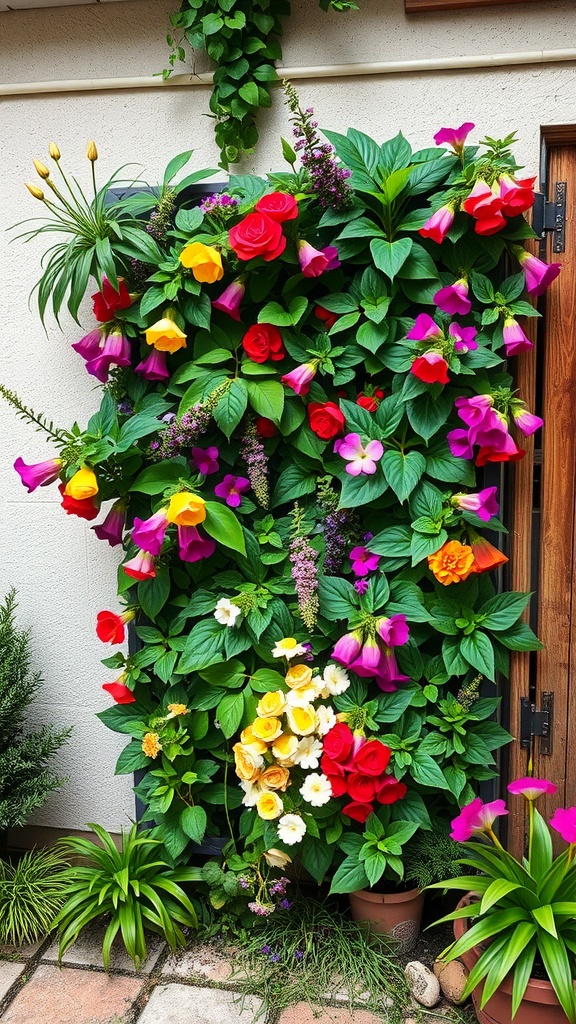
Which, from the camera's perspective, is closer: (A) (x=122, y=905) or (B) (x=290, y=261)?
(B) (x=290, y=261)

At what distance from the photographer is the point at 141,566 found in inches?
84.4

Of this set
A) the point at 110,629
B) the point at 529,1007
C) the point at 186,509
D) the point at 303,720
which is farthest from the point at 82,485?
A: the point at 529,1007

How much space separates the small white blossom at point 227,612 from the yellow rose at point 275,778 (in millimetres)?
416

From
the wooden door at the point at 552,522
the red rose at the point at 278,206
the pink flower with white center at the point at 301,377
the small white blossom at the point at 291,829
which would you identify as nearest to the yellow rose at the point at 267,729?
the small white blossom at the point at 291,829

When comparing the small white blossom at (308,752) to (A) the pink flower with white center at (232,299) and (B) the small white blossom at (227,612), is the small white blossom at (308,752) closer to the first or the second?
(B) the small white blossom at (227,612)

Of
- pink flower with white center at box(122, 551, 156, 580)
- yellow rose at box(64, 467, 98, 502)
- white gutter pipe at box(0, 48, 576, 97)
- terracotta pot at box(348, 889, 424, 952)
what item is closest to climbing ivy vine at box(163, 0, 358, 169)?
white gutter pipe at box(0, 48, 576, 97)

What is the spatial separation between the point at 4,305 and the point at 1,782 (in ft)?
4.96

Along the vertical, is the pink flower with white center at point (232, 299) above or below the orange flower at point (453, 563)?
above

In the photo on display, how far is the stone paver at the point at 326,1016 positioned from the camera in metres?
1.99

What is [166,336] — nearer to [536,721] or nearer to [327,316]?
[327,316]

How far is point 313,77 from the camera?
86.5 inches

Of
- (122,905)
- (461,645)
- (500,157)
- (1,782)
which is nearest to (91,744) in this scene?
(1,782)

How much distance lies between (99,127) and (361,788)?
2105 mm

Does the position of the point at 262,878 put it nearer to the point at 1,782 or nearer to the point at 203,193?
the point at 1,782
